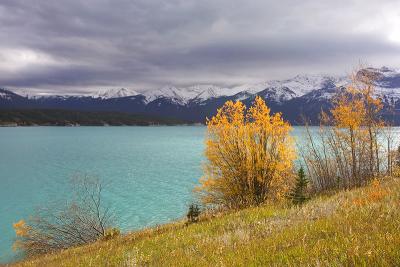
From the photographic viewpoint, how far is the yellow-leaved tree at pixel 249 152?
30722mm

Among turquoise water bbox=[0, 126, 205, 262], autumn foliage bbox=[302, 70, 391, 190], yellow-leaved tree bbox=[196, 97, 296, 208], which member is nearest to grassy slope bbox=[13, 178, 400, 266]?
yellow-leaved tree bbox=[196, 97, 296, 208]

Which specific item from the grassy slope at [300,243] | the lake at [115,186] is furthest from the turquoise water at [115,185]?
the grassy slope at [300,243]

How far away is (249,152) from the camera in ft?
102

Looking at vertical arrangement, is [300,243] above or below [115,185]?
above

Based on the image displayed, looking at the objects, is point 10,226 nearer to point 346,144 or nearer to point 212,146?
point 212,146

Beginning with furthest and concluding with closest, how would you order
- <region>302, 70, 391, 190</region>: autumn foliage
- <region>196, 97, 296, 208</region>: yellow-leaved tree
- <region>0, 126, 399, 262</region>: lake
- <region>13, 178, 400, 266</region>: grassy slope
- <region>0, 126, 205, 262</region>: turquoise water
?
1. <region>0, 126, 205, 262</region>: turquoise water
2. <region>0, 126, 399, 262</region>: lake
3. <region>302, 70, 391, 190</region>: autumn foliage
4. <region>196, 97, 296, 208</region>: yellow-leaved tree
5. <region>13, 178, 400, 266</region>: grassy slope

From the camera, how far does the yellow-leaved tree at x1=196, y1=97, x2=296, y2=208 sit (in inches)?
1210

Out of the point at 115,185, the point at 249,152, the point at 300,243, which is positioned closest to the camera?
the point at 300,243

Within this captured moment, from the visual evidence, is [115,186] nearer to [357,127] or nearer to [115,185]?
[115,185]

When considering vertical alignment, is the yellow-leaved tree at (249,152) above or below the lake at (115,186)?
above

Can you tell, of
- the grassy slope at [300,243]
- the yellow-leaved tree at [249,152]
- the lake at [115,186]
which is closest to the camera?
the grassy slope at [300,243]

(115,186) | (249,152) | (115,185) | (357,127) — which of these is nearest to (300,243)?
(249,152)

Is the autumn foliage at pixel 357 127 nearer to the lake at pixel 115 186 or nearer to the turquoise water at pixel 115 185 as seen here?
the lake at pixel 115 186

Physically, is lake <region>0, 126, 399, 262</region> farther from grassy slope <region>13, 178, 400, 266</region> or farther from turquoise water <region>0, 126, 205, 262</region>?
grassy slope <region>13, 178, 400, 266</region>
